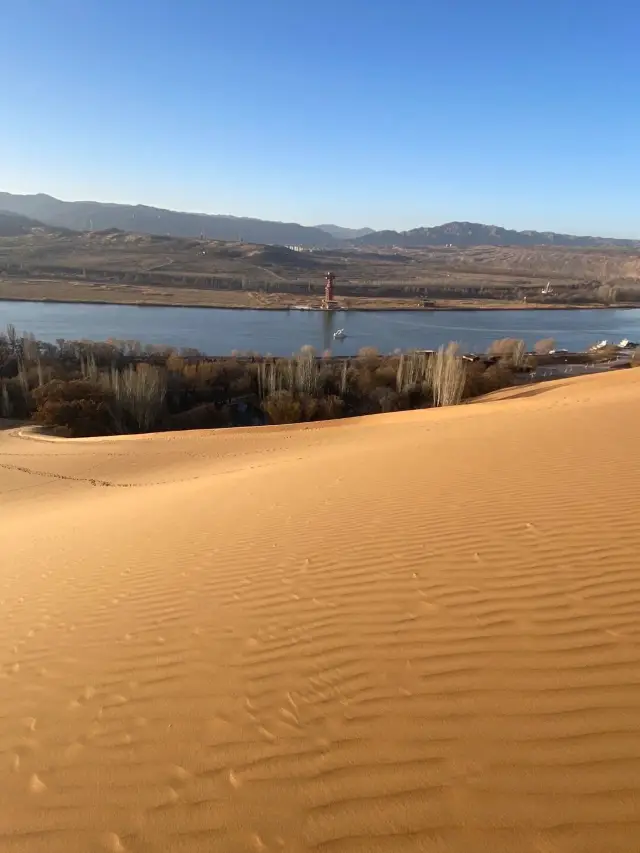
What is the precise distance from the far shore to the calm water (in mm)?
1903

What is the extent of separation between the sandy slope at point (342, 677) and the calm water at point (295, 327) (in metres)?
34.0

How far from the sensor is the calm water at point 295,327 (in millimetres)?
41812

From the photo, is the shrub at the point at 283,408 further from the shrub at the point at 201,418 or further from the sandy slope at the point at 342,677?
the sandy slope at the point at 342,677

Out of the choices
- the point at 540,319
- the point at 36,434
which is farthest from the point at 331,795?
the point at 540,319

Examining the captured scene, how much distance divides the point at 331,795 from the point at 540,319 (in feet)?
213

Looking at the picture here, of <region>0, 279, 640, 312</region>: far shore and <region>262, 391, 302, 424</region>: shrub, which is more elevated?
<region>0, 279, 640, 312</region>: far shore

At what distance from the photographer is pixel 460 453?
22.4ft

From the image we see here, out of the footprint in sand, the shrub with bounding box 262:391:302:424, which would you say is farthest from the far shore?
the footprint in sand

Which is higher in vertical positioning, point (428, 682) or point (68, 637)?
point (428, 682)

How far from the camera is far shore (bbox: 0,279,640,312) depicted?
59969mm

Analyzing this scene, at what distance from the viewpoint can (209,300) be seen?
64.0m

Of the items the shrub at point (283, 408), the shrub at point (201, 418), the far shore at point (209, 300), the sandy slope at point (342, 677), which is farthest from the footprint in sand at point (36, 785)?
the far shore at point (209, 300)

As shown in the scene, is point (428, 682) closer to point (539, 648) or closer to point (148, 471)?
point (539, 648)

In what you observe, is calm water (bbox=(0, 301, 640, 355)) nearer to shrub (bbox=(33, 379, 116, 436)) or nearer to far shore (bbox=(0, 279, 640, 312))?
far shore (bbox=(0, 279, 640, 312))
